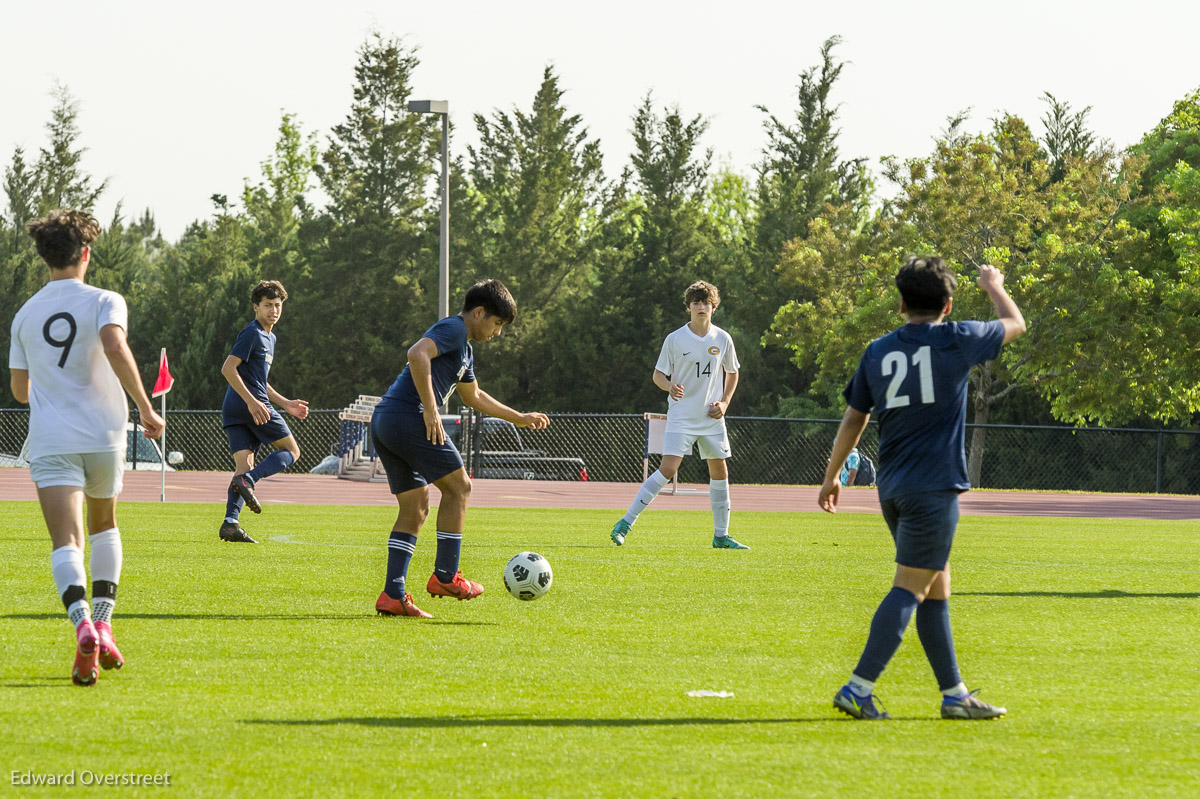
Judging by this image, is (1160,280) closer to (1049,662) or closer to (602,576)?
(602,576)

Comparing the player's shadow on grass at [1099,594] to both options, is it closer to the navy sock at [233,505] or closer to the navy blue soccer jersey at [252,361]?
the navy blue soccer jersey at [252,361]

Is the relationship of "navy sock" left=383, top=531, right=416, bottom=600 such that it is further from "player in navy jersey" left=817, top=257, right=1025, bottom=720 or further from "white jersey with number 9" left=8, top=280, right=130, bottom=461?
"player in navy jersey" left=817, top=257, right=1025, bottom=720

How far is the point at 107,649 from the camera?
17.8ft

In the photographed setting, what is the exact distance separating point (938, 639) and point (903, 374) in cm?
95

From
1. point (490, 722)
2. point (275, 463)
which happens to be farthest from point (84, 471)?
point (275, 463)

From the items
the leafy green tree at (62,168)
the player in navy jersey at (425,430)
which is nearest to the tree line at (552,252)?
the leafy green tree at (62,168)

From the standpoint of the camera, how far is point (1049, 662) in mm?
6293

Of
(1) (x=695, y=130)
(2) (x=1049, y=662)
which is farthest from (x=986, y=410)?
(2) (x=1049, y=662)

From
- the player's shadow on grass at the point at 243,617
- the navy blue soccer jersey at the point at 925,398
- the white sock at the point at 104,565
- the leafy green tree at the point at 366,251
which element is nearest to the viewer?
the navy blue soccer jersey at the point at 925,398

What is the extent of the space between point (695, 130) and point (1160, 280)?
2080 cm

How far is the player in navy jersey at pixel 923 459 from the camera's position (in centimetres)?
490

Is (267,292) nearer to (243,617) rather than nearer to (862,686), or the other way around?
(243,617)

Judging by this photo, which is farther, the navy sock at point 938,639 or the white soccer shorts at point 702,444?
the white soccer shorts at point 702,444

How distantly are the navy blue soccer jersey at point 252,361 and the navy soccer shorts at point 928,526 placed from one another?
25.2 feet
